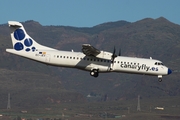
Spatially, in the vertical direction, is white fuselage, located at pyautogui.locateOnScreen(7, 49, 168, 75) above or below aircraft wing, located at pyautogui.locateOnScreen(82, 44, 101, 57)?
below

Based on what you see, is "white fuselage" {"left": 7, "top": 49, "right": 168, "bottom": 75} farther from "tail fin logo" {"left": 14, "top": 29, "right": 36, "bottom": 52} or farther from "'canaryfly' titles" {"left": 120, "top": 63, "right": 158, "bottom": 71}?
"tail fin logo" {"left": 14, "top": 29, "right": 36, "bottom": 52}

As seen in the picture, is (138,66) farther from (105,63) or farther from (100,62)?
(100,62)

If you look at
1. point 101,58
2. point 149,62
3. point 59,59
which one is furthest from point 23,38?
point 149,62

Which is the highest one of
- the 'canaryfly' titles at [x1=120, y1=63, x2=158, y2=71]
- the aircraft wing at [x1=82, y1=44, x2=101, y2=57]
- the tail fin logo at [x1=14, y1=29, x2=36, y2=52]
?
the tail fin logo at [x1=14, y1=29, x2=36, y2=52]

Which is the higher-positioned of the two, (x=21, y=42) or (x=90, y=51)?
(x=21, y=42)

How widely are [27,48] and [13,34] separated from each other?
360cm

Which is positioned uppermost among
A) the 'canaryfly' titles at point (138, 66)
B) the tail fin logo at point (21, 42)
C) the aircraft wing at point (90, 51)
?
the tail fin logo at point (21, 42)

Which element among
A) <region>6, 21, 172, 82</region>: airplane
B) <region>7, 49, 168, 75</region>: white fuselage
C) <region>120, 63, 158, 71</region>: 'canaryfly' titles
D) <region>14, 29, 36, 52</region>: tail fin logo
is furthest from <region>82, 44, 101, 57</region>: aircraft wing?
<region>14, 29, 36, 52</region>: tail fin logo

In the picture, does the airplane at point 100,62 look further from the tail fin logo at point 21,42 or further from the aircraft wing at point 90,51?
the tail fin logo at point 21,42

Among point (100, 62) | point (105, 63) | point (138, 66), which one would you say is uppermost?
point (100, 62)

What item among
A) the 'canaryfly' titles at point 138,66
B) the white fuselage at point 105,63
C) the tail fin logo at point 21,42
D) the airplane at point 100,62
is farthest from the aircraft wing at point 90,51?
the tail fin logo at point 21,42

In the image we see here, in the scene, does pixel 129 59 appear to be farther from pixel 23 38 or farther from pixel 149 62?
pixel 23 38


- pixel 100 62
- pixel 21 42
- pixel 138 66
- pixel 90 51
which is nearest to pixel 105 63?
pixel 100 62

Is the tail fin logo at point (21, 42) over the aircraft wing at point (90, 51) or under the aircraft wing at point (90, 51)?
over
